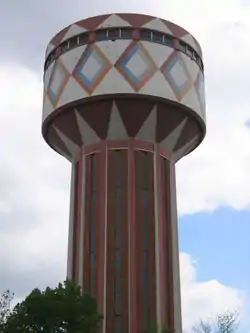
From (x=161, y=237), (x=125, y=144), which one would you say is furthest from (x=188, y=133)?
(x=161, y=237)

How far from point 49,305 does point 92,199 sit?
303 inches

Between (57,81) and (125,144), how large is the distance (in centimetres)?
372

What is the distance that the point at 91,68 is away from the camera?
78.5 feet

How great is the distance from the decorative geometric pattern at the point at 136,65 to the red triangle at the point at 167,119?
1.21 m

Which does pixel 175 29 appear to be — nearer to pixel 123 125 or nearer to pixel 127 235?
pixel 123 125

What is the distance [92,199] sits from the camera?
24.2 meters

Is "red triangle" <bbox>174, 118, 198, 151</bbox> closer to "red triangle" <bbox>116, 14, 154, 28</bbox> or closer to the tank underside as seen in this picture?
the tank underside

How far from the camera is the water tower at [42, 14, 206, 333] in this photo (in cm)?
2278

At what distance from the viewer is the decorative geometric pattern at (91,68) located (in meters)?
23.5

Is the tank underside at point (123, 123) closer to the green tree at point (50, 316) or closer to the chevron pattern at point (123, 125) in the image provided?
the chevron pattern at point (123, 125)

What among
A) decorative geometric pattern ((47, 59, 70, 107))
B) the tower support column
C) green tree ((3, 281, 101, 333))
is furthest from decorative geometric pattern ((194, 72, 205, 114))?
green tree ((3, 281, 101, 333))

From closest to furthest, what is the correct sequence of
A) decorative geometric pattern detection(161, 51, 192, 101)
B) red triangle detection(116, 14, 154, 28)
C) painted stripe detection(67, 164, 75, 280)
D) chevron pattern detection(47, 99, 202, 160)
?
1. chevron pattern detection(47, 99, 202, 160)
2. decorative geometric pattern detection(161, 51, 192, 101)
3. painted stripe detection(67, 164, 75, 280)
4. red triangle detection(116, 14, 154, 28)

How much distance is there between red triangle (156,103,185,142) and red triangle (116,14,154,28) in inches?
135

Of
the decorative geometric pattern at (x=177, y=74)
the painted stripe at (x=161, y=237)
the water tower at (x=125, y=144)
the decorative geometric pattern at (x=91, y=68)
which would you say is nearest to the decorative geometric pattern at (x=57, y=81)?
the water tower at (x=125, y=144)
